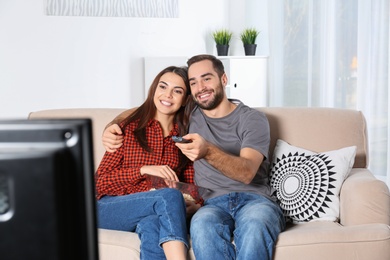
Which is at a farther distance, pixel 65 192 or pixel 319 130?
pixel 319 130

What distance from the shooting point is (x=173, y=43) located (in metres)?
5.99

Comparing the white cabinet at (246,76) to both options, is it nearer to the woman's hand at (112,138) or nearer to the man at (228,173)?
the man at (228,173)

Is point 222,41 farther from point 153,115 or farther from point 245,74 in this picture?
point 153,115

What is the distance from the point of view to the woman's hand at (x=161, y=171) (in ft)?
8.50

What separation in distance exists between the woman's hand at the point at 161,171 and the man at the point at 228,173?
15 centimetres

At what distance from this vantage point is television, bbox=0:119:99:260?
50cm

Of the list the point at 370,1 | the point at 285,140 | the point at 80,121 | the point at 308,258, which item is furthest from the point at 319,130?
the point at 80,121

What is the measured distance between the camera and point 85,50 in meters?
5.62

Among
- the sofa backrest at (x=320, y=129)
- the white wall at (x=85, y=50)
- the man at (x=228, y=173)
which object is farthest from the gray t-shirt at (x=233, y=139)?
the white wall at (x=85, y=50)

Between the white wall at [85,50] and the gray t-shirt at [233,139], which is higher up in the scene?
the white wall at [85,50]

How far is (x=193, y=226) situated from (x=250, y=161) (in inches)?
13.5

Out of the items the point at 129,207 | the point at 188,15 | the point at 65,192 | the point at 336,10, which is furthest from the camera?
the point at 188,15

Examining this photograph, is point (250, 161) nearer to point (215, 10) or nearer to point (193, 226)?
point (193, 226)

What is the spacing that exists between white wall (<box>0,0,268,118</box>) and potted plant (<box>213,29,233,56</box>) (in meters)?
0.17
